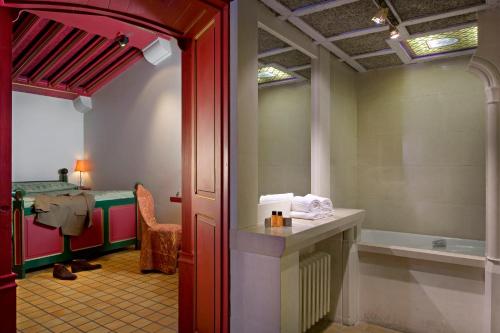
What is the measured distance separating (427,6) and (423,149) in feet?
5.71

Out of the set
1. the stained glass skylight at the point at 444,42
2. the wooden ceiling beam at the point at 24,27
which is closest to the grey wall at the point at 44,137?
the wooden ceiling beam at the point at 24,27

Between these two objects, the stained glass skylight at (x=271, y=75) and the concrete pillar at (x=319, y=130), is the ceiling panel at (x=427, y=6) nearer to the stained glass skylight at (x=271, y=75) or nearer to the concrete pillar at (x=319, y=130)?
the concrete pillar at (x=319, y=130)

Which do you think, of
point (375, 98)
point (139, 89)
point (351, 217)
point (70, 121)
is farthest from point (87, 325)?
point (70, 121)

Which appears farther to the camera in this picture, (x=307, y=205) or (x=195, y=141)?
(x=307, y=205)

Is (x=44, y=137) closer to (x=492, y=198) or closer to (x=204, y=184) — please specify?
(x=204, y=184)

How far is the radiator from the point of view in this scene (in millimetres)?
2547

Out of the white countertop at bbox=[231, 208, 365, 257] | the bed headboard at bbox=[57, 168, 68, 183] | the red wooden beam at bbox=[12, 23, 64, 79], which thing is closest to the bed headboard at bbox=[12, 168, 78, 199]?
the bed headboard at bbox=[57, 168, 68, 183]

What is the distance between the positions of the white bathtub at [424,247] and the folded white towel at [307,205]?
69 cm

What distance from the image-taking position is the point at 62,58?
5973 millimetres

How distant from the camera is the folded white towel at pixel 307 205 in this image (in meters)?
2.63

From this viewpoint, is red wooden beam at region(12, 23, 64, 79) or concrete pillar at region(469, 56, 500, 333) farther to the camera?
red wooden beam at region(12, 23, 64, 79)

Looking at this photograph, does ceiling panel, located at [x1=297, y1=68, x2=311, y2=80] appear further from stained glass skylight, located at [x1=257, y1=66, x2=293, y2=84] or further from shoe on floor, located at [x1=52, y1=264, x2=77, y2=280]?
shoe on floor, located at [x1=52, y1=264, x2=77, y2=280]

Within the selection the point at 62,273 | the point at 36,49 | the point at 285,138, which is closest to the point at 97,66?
the point at 36,49

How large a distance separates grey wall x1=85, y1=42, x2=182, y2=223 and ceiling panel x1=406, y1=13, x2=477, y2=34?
343cm
